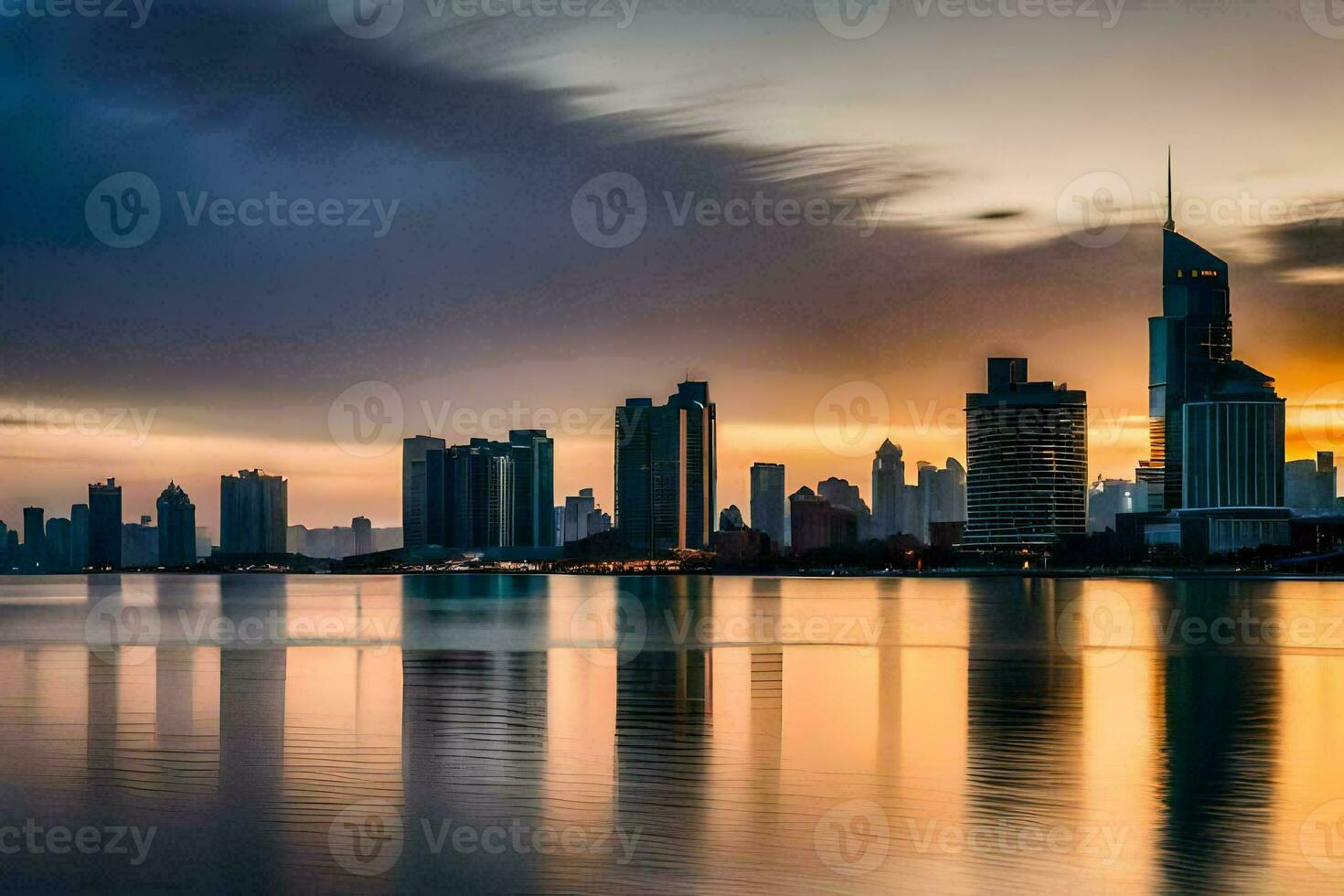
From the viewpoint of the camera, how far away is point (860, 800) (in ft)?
76.9

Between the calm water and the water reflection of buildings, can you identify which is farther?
the water reflection of buildings

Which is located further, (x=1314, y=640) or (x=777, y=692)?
(x=1314, y=640)

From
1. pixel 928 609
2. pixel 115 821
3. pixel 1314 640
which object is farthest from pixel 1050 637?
pixel 115 821

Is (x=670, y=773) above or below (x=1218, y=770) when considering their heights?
above

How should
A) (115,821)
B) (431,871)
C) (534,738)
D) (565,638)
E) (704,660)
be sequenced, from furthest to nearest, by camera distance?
(565,638) → (704,660) → (534,738) → (115,821) → (431,871)

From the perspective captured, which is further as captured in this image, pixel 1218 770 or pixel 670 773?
pixel 1218 770

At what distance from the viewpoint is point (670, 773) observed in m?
25.9

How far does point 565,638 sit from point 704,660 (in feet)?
63.8

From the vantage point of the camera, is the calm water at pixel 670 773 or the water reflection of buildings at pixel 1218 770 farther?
the water reflection of buildings at pixel 1218 770

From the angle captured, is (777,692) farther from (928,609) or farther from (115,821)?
(928,609)

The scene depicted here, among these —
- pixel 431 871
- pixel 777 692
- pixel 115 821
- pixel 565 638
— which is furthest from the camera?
pixel 565 638

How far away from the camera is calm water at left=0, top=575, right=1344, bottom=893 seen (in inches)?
738

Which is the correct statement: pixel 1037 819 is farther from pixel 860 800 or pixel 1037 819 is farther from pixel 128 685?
pixel 128 685

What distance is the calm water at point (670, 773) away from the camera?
61.5 feet
